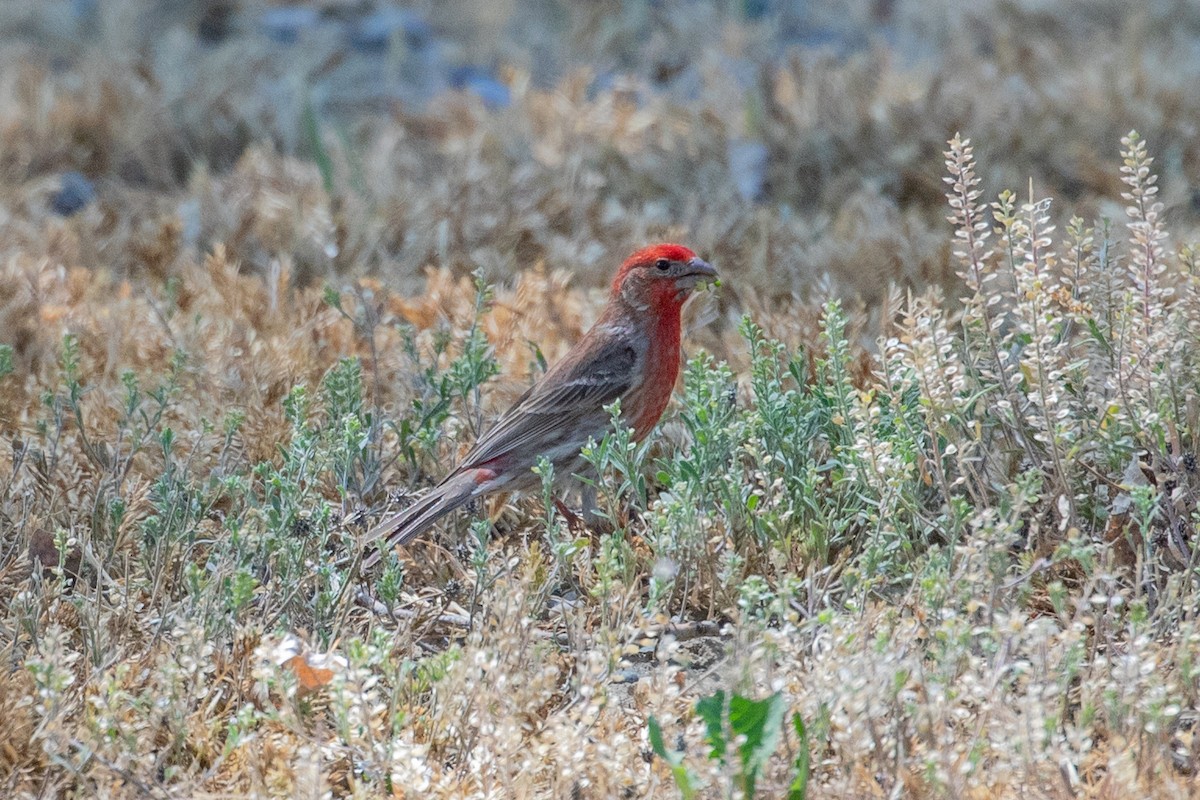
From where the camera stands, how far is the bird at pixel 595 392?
14.6 ft

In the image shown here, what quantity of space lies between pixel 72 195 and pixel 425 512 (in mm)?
4270

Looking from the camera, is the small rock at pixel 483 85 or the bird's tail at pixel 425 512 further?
the small rock at pixel 483 85

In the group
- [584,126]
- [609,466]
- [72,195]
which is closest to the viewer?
[609,466]

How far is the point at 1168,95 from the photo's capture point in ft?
25.2

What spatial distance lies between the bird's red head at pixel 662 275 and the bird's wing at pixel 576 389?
21cm

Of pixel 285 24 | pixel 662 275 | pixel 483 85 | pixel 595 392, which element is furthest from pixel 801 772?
pixel 285 24

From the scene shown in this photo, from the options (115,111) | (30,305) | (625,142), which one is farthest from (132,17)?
(30,305)

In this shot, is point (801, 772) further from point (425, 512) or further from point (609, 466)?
point (609, 466)

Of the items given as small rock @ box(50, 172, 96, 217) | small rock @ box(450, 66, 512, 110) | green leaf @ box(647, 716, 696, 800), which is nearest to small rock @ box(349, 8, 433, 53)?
small rock @ box(450, 66, 512, 110)

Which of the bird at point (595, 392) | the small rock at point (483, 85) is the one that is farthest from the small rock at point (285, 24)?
the bird at point (595, 392)

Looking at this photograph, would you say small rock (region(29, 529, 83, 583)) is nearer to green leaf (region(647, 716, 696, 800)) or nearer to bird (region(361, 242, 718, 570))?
bird (region(361, 242, 718, 570))

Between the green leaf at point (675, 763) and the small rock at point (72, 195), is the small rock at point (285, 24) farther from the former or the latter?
the green leaf at point (675, 763)

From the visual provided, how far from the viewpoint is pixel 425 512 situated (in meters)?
4.31

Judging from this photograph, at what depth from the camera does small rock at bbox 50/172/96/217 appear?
7.63 metres
